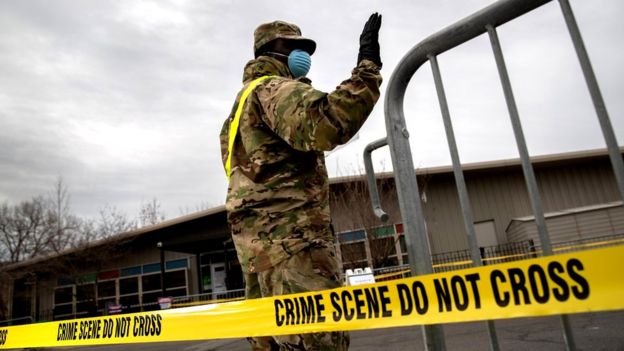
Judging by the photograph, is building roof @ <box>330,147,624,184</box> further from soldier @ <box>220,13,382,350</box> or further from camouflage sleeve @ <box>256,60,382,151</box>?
camouflage sleeve @ <box>256,60,382,151</box>

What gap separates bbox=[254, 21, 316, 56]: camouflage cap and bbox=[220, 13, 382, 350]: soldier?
0.04 m

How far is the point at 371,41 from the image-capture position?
1782 mm

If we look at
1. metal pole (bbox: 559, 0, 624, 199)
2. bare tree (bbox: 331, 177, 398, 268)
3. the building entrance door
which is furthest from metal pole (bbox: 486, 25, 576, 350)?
the building entrance door

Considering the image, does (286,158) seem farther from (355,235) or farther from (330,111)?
(355,235)

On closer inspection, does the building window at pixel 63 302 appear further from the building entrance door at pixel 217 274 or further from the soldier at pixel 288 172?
the soldier at pixel 288 172

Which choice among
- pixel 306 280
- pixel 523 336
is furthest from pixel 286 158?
pixel 523 336

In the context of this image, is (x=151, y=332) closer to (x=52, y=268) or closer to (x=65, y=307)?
(x=52, y=268)

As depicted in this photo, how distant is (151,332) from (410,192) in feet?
5.57

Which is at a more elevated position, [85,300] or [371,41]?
[371,41]

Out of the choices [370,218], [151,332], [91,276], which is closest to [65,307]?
[91,276]

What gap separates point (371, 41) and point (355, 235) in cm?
1477

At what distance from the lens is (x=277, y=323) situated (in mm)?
1799

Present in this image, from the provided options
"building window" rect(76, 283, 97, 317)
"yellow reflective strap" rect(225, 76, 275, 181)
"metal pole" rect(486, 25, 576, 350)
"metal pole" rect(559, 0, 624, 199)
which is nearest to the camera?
"metal pole" rect(559, 0, 624, 199)

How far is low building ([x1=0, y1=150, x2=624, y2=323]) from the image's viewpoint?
51.8 ft
